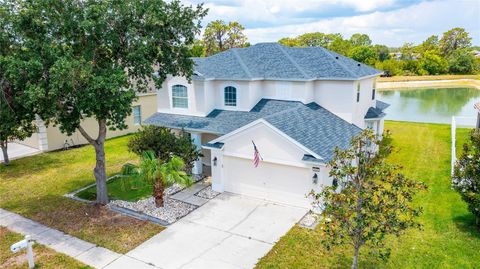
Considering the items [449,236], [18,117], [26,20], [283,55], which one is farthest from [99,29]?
[449,236]

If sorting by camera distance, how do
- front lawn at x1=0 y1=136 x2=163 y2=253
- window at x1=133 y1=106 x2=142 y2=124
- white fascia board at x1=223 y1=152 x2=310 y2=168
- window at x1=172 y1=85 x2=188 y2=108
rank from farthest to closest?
window at x1=133 y1=106 x2=142 y2=124 → window at x1=172 y1=85 x2=188 y2=108 → white fascia board at x1=223 y1=152 x2=310 y2=168 → front lawn at x1=0 y1=136 x2=163 y2=253

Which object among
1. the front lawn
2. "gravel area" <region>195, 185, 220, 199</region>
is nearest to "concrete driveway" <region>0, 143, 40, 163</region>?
the front lawn

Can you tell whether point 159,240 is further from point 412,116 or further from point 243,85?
point 412,116

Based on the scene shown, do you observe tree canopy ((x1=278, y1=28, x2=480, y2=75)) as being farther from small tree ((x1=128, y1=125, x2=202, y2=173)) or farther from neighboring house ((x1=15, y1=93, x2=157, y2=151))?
small tree ((x1=128, y1=125, x2=202, y2=173))

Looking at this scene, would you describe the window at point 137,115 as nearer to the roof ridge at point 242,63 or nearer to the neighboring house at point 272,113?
the neighboring house at point 272,113

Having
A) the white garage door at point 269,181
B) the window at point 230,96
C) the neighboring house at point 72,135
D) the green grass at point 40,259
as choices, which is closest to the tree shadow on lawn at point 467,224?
the white garage door at point 269,181

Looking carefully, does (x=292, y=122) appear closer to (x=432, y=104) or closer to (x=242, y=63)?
(x=242, y=63)

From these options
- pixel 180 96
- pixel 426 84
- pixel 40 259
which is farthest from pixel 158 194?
pixel 426 84
